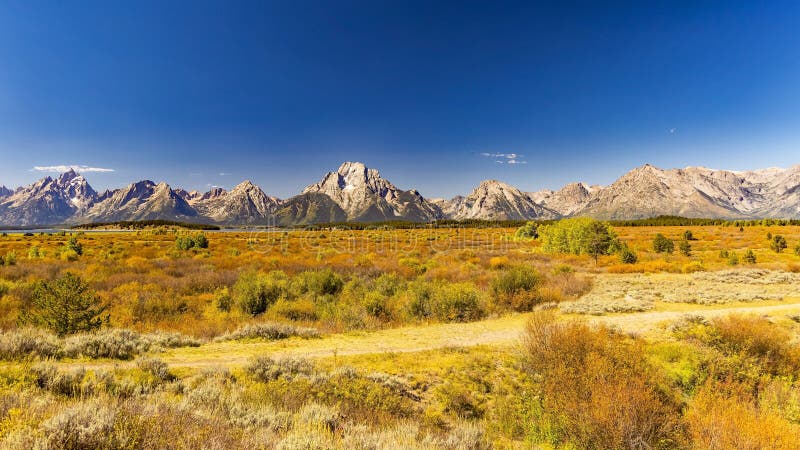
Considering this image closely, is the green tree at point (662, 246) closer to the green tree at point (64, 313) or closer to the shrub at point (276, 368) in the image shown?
the shrub at point (276, 368)

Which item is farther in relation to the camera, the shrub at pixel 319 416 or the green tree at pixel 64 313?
the green tree at pixel 64 313

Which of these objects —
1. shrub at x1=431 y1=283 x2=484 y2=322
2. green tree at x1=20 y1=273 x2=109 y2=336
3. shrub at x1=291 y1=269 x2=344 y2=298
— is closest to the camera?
green tree at x1=20 y1=273 x2=109 y2=336

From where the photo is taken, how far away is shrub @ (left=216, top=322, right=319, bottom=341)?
1139 cm

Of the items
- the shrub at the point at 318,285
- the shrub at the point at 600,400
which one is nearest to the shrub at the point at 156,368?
the shrub at the point at 600,400

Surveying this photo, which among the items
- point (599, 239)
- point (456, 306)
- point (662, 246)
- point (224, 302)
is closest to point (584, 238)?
point (599, 239)

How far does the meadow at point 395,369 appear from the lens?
184 inches

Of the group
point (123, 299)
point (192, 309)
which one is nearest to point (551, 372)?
point (192, 309)

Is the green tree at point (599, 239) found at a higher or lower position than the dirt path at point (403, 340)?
higher

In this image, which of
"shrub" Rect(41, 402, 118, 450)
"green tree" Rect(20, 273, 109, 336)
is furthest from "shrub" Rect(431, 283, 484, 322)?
"green tree" Rect(20, 273, 109, 336)

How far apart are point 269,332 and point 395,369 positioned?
532 cm

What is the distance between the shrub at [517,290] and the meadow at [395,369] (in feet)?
0.32

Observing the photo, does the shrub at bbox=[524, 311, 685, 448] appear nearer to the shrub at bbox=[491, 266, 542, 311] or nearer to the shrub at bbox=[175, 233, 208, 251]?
the shrub at bbox=[491, 266, 542, 311]

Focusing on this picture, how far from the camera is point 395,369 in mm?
9148

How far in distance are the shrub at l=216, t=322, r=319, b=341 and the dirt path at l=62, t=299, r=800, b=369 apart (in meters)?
0.38
